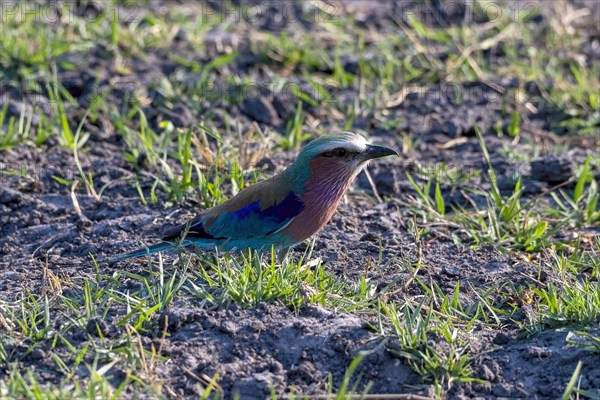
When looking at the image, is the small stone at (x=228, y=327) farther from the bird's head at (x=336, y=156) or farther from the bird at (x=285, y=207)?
the bird's head at (x=336, y=156)

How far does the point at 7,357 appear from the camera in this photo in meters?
3.99

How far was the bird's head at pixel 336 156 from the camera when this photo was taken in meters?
5.06

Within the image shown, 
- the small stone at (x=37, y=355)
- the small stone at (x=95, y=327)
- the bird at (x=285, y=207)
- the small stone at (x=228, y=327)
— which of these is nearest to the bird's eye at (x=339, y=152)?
the bird at (x=285, y=207)

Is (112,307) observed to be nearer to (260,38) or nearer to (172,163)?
(172,163)

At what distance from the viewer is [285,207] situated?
16.3 feet

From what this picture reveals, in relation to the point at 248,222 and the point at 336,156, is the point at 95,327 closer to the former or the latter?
the point at 248,222

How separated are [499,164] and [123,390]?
338 cm

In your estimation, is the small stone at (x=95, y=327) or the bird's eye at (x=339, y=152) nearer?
the small stone at (x=95, y=327)

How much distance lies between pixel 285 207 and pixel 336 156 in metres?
0.38

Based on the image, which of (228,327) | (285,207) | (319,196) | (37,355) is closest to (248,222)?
(285,207)

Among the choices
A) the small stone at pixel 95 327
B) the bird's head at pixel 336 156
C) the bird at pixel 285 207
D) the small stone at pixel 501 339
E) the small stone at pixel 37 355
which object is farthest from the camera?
the bird's head at pixel 336 156

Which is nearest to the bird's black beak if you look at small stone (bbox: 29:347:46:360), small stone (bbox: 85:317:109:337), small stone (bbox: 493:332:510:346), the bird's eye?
the bird's eye

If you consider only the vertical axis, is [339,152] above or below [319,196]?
above

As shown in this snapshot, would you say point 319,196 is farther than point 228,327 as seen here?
Yes
